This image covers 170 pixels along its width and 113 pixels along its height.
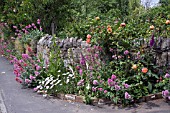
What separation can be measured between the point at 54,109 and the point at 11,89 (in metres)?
2.01

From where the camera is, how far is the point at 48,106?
5.43 metres

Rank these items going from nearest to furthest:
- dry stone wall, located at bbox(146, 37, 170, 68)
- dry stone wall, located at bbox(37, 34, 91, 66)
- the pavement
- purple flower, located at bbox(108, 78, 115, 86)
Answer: the pavement < purple flower, located at bbox(108, 78, 115, 86) < dry stone wall, located at bbox(146, 37, 170, 68) < dry stone wall, located at bbox(37, 34, 91, 66)

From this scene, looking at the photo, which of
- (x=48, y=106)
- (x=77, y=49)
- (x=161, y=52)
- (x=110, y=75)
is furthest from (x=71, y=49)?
(x=161, y=52)

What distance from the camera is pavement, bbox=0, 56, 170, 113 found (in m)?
4.96

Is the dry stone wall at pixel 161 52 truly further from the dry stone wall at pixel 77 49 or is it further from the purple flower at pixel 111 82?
the purple flower at pixel 111 82

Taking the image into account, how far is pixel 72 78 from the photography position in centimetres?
592

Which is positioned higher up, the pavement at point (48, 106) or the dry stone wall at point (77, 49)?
the dry stone wall at point (77, 49)

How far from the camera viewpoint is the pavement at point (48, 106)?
16.3ft

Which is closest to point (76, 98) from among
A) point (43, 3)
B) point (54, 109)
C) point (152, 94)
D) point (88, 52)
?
point (54, 109)

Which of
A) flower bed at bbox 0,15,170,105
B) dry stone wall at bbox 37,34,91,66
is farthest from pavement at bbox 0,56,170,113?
dry stone wall at bbox 37,34,91,66

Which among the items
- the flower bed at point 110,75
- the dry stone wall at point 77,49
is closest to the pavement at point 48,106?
the flower bed at point 110,75

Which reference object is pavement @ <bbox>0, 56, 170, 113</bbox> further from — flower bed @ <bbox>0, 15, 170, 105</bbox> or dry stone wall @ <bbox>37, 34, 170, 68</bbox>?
dry stone wall @ <bbox>37, 34, 170, 68</bbox>

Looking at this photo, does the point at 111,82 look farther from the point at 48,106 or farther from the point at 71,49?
the point at 71,49

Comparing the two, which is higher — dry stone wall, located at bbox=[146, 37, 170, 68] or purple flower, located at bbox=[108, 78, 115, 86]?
dry stone wall, located at bbox=[146, 37, 170, 68]
